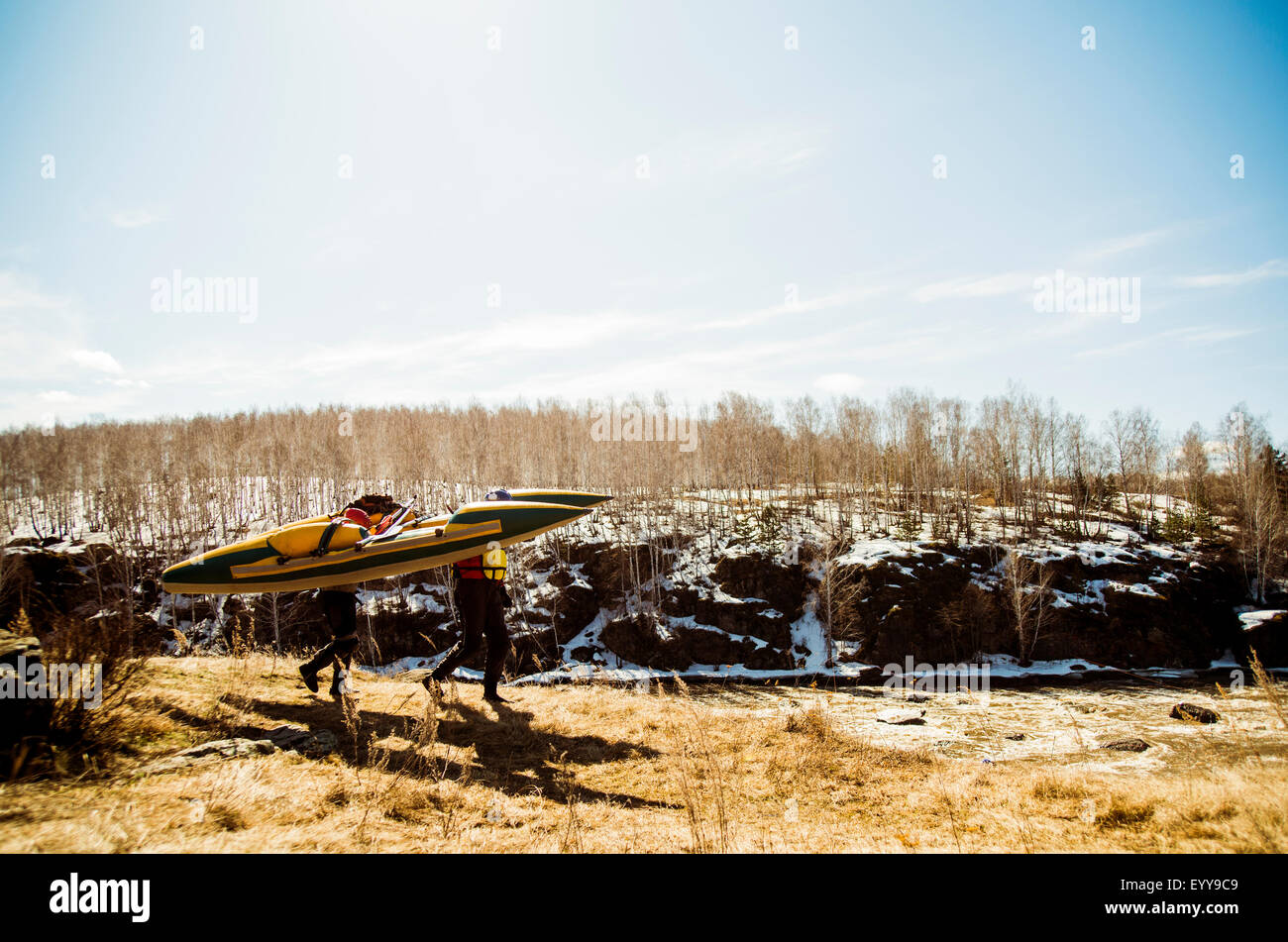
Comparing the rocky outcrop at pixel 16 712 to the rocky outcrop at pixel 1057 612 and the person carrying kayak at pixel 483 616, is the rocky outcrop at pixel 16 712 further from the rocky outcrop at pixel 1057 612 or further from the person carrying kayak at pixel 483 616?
the rocky outcrop at pixel 1057 612

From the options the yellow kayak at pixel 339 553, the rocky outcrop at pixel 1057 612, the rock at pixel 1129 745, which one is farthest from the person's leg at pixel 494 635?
the rocky outcrop at pixel 1057 612

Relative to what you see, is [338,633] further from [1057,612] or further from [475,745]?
[1057,612]

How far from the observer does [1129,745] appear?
605 inches

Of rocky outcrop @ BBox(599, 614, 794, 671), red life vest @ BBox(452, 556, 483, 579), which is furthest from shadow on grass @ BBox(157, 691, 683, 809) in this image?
rocky outcrop @ BBox(599, 614, 794, 671)

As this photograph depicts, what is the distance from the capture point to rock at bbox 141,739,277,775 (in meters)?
5.14

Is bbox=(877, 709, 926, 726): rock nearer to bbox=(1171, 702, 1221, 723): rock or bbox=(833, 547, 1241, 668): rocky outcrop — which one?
bbox=(1171, 702, 1221, 723): rock

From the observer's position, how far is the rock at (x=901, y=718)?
19631mm

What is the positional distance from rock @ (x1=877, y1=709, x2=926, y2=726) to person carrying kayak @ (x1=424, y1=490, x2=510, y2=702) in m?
14.9

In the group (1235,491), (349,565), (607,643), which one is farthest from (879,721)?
(1235,491)

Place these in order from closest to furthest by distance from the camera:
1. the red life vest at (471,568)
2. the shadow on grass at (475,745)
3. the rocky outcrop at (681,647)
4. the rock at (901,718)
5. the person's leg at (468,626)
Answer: the shadow on grass at (475,745)
the person's leg at (468,626)
the red life vest at (471,568)
the rock at (901,718)
the rocky outcrop at (681,647)

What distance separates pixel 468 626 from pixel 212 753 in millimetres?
3739

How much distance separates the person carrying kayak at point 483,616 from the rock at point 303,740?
209 centimetres

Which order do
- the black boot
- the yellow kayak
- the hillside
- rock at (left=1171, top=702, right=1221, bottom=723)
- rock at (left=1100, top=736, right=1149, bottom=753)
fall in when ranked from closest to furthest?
the black boot
the yellow kayak
rock at (left=1100, top=736, right=1149, bottom=753)
rock at (left=1171, top=702, right=1221, bottom=723)
the hillside

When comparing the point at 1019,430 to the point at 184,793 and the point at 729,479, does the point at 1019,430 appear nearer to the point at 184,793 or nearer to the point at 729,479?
the point at 729,479
